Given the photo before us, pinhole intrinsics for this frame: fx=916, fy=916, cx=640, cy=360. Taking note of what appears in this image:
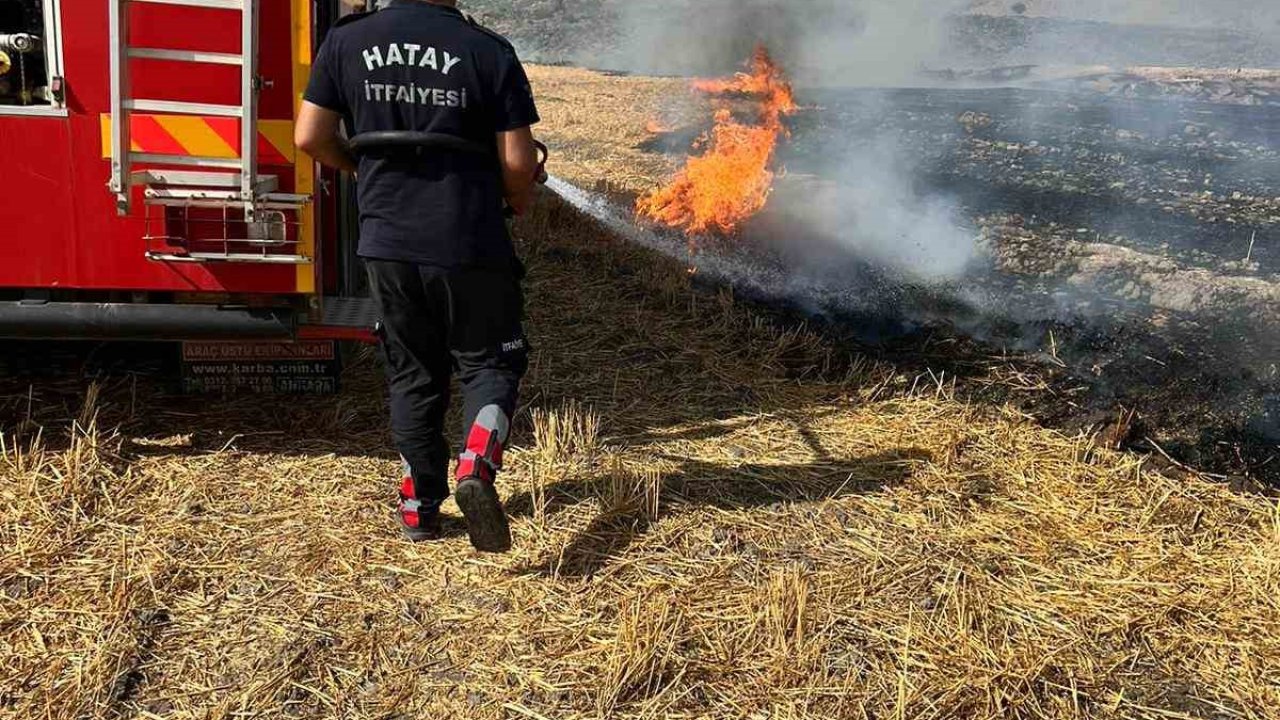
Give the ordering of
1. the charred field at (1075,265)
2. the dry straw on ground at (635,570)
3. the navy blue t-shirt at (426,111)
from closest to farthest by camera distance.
Result: the dry straw on ground at (635,570) → the navy blue t-shirt at (426,111) → the charred field at (1075,265)

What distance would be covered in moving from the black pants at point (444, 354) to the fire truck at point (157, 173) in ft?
2.38

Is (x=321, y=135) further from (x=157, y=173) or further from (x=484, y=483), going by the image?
(x=484, y=483)

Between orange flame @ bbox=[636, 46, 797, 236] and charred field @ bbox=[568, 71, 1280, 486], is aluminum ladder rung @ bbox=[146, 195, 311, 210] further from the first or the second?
orange flame @ bbox=[636, 46, 797, 236]

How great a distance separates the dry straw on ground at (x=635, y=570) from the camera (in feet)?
8.98

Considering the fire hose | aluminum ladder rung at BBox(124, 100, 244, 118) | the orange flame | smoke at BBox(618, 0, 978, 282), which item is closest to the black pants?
the fire hose

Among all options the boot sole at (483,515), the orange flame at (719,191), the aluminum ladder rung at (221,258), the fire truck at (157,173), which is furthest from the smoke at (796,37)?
the boot sole at (483,515)

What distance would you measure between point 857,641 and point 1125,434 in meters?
2.32

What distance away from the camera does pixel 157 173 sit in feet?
11.7

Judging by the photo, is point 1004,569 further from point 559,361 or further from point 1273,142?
point 1273,142

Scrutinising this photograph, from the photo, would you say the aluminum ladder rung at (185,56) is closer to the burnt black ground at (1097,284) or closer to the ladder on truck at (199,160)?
the ladder on truck at (199,160)

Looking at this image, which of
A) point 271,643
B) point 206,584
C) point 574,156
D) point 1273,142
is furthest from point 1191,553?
point 1273,142

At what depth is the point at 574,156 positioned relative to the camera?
14.7 meters

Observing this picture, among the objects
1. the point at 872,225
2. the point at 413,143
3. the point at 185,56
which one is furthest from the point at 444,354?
the point at 872,225

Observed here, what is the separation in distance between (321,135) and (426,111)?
419 mm
